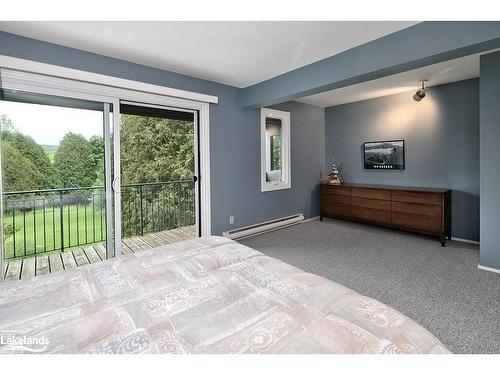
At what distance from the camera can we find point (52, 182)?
2.56m

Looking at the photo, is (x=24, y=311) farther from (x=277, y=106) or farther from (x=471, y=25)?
(x=277, y=106)

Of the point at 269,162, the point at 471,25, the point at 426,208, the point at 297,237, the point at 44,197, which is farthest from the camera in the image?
the point at 269,162

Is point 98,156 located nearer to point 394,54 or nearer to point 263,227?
point 263,227

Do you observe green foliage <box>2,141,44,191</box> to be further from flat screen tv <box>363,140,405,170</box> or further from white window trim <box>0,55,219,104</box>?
flat screen tv <box>363,140,405,170</box>

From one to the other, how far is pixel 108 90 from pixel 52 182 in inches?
43.3

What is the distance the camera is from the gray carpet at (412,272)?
1.81 meters

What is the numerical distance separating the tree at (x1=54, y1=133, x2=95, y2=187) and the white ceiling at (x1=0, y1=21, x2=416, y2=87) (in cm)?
92

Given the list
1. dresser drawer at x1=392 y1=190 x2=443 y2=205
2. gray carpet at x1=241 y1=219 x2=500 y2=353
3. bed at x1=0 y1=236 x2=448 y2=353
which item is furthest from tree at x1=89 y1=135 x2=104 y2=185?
dresser drawer at x1=392 y1=190 x2=443 y2=205

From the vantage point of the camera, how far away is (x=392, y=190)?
402cm

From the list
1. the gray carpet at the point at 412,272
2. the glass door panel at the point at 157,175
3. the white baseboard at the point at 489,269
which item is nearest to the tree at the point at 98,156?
the glass door panel at the point at 157,175

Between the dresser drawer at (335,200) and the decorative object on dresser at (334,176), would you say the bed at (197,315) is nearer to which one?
the dresser drawer at (335,200)

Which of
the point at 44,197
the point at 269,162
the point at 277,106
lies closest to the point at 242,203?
the point at 269,162

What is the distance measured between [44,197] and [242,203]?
8.03 feet

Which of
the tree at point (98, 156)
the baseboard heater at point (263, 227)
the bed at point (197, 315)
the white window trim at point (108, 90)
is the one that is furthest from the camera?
the baseboard heater at point (263, 227)
